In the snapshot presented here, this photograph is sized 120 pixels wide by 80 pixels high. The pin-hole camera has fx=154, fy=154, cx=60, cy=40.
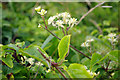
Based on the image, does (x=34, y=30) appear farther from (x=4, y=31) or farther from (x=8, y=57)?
(x=8, y=57)

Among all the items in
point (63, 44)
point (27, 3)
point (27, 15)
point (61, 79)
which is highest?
point (27, 3)

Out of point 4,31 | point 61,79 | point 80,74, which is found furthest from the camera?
point 4,31

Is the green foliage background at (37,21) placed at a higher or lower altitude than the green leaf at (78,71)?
higher

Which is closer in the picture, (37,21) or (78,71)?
(78,71)

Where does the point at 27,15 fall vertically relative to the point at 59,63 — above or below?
above

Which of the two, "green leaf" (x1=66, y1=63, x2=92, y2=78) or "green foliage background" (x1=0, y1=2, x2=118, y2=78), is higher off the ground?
"green foliage background" (x1=0, y1=2, x2=118, y2=78)

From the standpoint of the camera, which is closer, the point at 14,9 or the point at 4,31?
the point at 4,31

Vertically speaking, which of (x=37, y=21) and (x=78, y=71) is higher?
(x=37, y=21)

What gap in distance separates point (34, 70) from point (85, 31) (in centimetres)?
80

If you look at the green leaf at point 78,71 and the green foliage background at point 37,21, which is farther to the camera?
the green foliage background at point 37,21

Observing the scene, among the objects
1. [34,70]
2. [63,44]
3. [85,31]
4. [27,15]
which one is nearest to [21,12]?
[27,15]

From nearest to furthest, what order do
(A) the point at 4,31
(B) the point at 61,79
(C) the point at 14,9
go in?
1. (B) the point at 61,79
2. (A) the point at 4,31
3. (C) the point at 14,9

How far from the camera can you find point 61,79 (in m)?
0.48

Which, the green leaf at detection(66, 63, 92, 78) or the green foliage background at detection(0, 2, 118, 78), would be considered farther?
the green foliage background at detection(0, 2, 118, 78)
